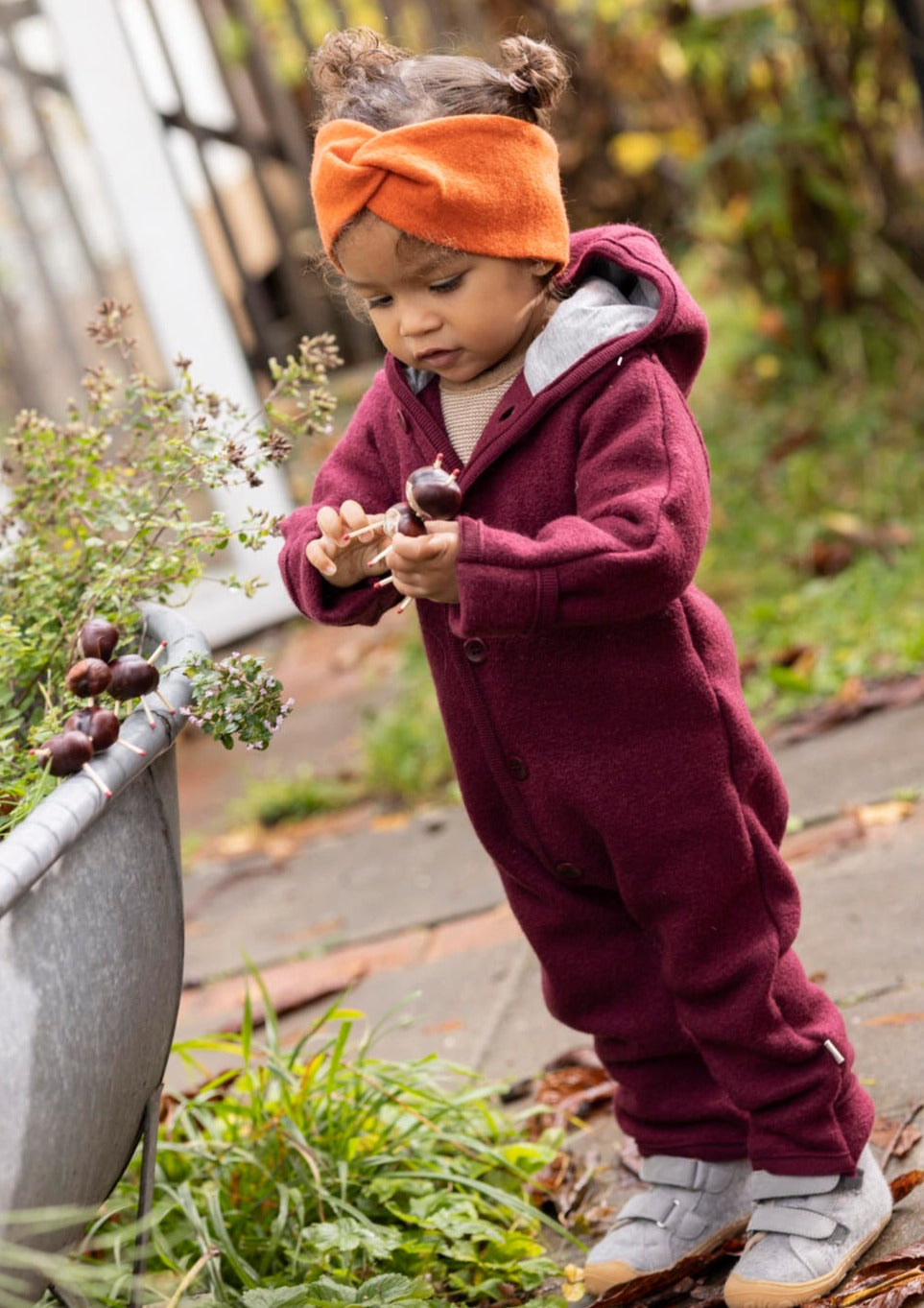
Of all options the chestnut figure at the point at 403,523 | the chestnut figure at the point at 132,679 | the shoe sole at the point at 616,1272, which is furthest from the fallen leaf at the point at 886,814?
the chestnut figure at the point at 132,679

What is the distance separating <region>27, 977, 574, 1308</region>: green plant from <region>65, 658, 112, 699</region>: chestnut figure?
0.67m

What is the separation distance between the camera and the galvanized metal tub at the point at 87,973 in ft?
4.27

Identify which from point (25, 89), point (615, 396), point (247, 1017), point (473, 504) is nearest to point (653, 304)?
point (615, 396)

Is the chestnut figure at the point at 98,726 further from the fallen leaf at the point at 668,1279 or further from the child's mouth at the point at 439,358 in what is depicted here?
the fallen leaf at the point at 668,1279

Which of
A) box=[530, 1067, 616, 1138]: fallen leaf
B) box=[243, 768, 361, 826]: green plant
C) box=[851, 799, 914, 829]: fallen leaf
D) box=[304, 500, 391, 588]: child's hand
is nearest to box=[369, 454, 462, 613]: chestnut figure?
box=[304, 500, 391, 588]: child's hand

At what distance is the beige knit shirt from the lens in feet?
5.97

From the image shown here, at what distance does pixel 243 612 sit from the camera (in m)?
5.64

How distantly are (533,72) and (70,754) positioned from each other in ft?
2.95

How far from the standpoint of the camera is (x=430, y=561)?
1.57m

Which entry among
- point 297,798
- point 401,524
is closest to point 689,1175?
point 401,524

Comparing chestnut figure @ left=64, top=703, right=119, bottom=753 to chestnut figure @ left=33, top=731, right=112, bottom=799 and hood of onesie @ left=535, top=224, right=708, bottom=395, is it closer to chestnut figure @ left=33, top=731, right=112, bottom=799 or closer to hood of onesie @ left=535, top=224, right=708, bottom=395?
chestnut figure @ left=33, top=731, right=112, bottom=799

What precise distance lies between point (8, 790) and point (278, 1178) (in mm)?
814

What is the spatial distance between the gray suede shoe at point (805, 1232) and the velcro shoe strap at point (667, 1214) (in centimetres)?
10

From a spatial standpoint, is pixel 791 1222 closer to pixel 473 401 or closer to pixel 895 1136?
pixel 895 1136
